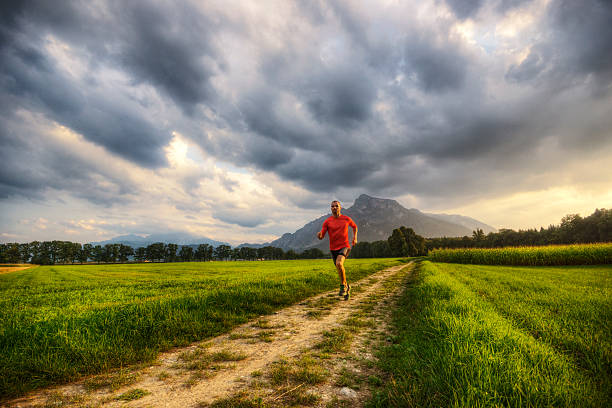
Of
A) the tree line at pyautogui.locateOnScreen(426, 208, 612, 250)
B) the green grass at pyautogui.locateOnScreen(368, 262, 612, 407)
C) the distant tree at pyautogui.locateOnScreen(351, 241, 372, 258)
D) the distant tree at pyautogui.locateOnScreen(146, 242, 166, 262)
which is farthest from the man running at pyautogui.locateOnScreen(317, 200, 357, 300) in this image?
the distant tree at pyautogui.locateOnScreen(146, 242, 166, 262)

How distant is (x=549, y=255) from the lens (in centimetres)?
2506

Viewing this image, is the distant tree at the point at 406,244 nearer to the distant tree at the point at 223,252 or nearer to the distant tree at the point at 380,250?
the distant tree at the point at 380,250

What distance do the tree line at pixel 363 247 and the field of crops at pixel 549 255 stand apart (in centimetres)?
5249

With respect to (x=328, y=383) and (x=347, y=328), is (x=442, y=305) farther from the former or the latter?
(x=328, y=383)

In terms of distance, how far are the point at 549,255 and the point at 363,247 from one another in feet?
354

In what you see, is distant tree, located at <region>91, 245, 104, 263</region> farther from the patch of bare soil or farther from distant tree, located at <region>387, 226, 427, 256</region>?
the patch of bare soil

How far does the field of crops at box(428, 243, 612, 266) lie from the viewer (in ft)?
73.8

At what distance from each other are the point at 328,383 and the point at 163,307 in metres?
4.58

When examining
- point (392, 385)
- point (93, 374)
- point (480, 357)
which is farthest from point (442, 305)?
point (93, 374)

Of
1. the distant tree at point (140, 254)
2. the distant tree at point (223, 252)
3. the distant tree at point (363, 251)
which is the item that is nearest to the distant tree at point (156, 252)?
the distant tree at point (140, 254)

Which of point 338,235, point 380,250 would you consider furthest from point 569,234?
point 338,235

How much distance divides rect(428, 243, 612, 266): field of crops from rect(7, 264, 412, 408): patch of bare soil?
32137 mm

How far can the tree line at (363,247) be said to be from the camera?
69.9m

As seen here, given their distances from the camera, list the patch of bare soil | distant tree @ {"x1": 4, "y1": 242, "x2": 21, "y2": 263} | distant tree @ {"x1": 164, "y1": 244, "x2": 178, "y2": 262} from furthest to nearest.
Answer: distant tree @ {"x1": 164, "y1": 244, "x2": 178, "y2": 262}
distant tree @ {"x1": 4, "y1": 242, "x2": 21, "y2": 263}
the patch of bare soil
